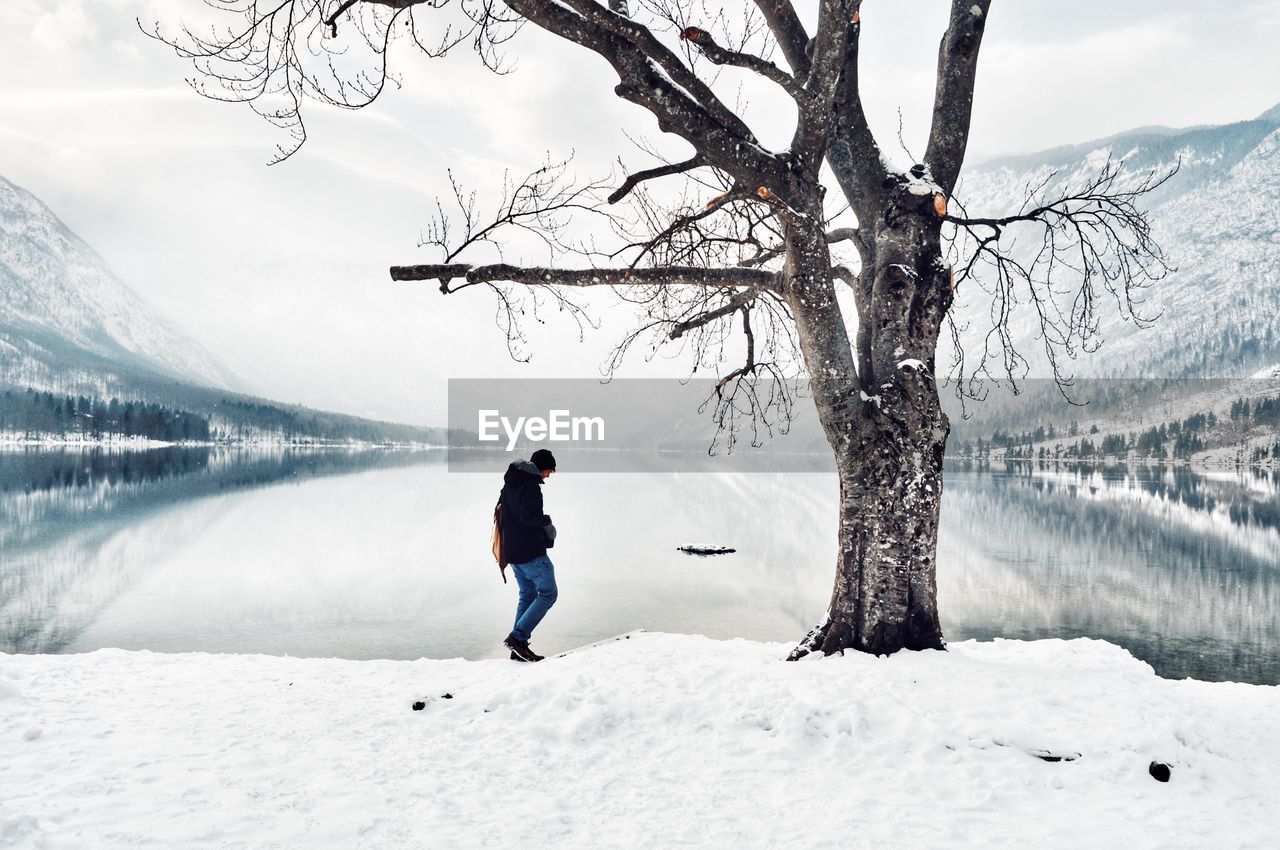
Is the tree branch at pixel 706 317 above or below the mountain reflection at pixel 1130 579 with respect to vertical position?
above

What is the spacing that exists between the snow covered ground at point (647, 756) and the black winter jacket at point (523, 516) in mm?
1752

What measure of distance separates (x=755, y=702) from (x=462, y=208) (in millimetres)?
6122

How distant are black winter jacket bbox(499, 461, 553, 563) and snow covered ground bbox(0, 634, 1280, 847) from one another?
5.75 ft

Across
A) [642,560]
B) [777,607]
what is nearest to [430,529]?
[642,560]

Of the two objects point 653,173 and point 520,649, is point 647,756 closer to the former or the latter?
point 520,649

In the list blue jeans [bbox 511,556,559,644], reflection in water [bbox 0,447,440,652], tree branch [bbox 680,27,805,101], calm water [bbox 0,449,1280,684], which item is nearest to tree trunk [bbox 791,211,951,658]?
tree branch [bbox 680,27,805,101]

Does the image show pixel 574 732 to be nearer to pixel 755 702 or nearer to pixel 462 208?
pixel 755 702

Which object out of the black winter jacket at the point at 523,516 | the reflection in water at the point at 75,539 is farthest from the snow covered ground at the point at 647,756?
the reflection in water at the point at 75,539

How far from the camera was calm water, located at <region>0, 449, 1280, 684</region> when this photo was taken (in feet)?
79.6

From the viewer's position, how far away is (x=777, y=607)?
28734 mm

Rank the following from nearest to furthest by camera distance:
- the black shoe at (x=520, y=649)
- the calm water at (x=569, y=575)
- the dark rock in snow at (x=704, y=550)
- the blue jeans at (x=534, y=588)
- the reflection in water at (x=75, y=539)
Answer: the black shoe at (x=520, y=649), the blue jeans at (x=534, y=588), the calm water at (x=569, y=575), the reflection in water at (x=75, y=539), the dark rock in snow at (x=704, y=550)

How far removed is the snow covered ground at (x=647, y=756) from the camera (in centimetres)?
472

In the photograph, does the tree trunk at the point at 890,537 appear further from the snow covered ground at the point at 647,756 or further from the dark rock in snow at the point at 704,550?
the dark rock in snow at the point at 704,550

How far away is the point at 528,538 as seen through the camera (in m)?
9.37
